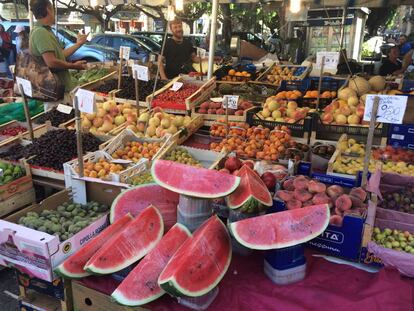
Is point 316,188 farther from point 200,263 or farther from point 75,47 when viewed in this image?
point 75,47

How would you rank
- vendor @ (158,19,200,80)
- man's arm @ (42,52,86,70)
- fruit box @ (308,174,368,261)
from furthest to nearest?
1. vendor @ (158,19,200,80)
2. man's arm @ (42,52,86,70)
3. fruit box @ (308,174,368,261)

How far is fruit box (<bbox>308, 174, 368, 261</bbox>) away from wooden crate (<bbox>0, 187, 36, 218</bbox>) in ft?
7.44

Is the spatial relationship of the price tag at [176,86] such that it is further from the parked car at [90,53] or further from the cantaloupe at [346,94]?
the parked car at [90,53]

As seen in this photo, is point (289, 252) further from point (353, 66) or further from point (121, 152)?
point (353, 66)

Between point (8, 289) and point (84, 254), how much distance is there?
136 centimetres

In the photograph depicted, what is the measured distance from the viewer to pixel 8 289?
289cm

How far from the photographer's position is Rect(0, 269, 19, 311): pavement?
2730 mm

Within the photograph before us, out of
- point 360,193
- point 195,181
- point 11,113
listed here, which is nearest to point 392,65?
point 360,193

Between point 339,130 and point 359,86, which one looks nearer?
point 339,130

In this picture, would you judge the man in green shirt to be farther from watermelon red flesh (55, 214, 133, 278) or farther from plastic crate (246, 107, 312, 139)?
watermelon red flesh (55, 214, 133, 278)

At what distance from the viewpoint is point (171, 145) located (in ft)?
11.5

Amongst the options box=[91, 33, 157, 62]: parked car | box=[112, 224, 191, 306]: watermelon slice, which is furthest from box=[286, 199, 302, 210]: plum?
box=[91, 33, 157, 62]: parked car

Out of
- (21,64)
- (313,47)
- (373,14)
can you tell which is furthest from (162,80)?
(373,14)

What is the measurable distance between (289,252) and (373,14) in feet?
70.7
